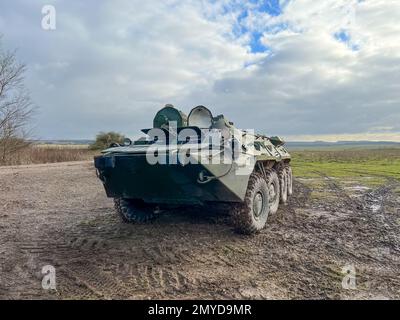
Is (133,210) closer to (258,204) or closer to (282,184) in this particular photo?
(258,204)

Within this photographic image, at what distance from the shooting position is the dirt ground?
3.96m

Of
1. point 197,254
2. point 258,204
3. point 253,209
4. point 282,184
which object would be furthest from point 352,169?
point 197,254

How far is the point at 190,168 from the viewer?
5145 millimetres

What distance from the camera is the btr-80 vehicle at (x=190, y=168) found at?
205 inches

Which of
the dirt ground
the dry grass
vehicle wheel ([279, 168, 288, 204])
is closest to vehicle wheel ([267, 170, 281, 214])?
the dirt ground

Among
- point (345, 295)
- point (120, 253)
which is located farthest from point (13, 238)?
point (345, 295)

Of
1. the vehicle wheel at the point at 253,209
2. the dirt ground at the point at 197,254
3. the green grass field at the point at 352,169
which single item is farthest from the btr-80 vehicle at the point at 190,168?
the green grass field at the point at 352,169

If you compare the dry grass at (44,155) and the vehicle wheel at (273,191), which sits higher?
the dry grass at (44,155)

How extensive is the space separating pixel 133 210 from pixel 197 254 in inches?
85.0

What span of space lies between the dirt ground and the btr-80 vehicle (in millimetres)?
564

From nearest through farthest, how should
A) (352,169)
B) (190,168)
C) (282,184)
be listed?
(190,168) → (282,184) → (352,169)

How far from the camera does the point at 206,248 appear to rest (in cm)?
548

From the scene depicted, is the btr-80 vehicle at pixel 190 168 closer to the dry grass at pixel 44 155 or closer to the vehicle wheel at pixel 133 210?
the vehicle wheel at pixel 133 210

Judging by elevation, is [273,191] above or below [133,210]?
above
